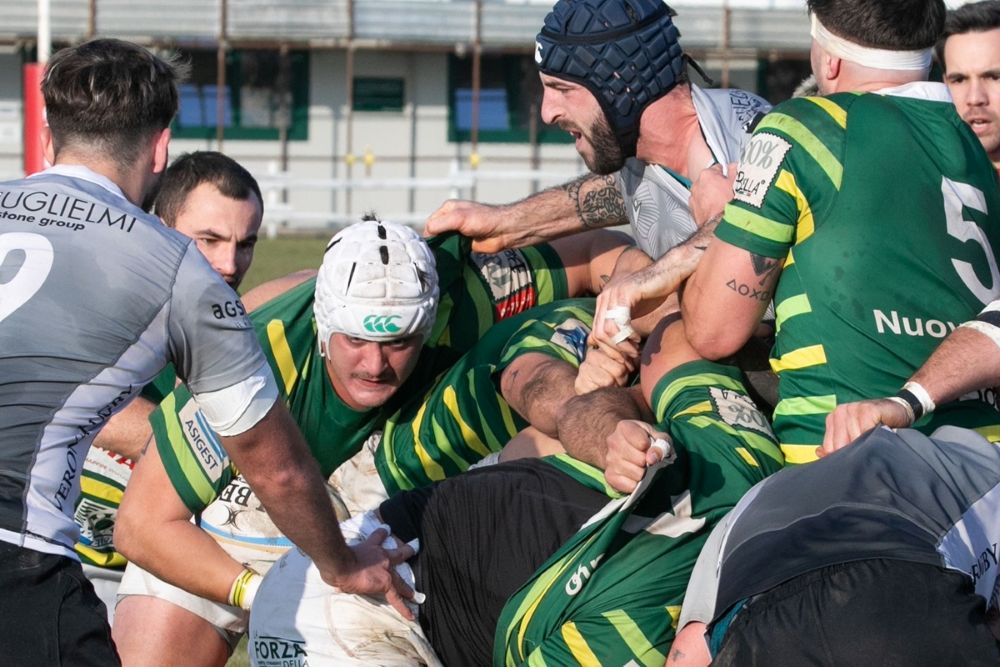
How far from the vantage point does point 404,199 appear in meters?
34.3

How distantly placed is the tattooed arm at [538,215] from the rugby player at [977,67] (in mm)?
1419

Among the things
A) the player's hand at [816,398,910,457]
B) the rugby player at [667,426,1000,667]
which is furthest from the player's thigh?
the player's hand at [816,398,910,457]

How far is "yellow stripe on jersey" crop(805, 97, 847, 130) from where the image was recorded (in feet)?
12.4

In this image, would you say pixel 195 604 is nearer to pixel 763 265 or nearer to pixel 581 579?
pixel 581 579

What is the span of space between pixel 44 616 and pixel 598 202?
2.83 m

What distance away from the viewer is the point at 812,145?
148 inches

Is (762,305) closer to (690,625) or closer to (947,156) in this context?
(947,156)

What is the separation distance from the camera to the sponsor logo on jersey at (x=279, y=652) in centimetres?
390

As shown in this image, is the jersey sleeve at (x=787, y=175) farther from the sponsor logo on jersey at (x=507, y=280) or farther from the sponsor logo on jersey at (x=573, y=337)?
the sponsor logo on jersey at (x=507, y=280)

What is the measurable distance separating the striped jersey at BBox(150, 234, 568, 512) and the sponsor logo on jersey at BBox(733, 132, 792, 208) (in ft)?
5.31

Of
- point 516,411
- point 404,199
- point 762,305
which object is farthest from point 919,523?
point 404,199

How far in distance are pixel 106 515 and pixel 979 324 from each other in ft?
10.8

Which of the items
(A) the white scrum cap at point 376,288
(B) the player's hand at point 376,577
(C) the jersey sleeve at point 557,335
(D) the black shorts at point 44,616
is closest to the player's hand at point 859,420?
(B) the player's hand at point 376,577

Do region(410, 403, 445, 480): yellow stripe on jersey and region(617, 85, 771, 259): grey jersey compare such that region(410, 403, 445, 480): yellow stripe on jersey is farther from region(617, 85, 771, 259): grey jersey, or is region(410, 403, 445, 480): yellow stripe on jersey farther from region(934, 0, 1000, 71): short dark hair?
region(934, 0, 1000, 71): short dark hair
